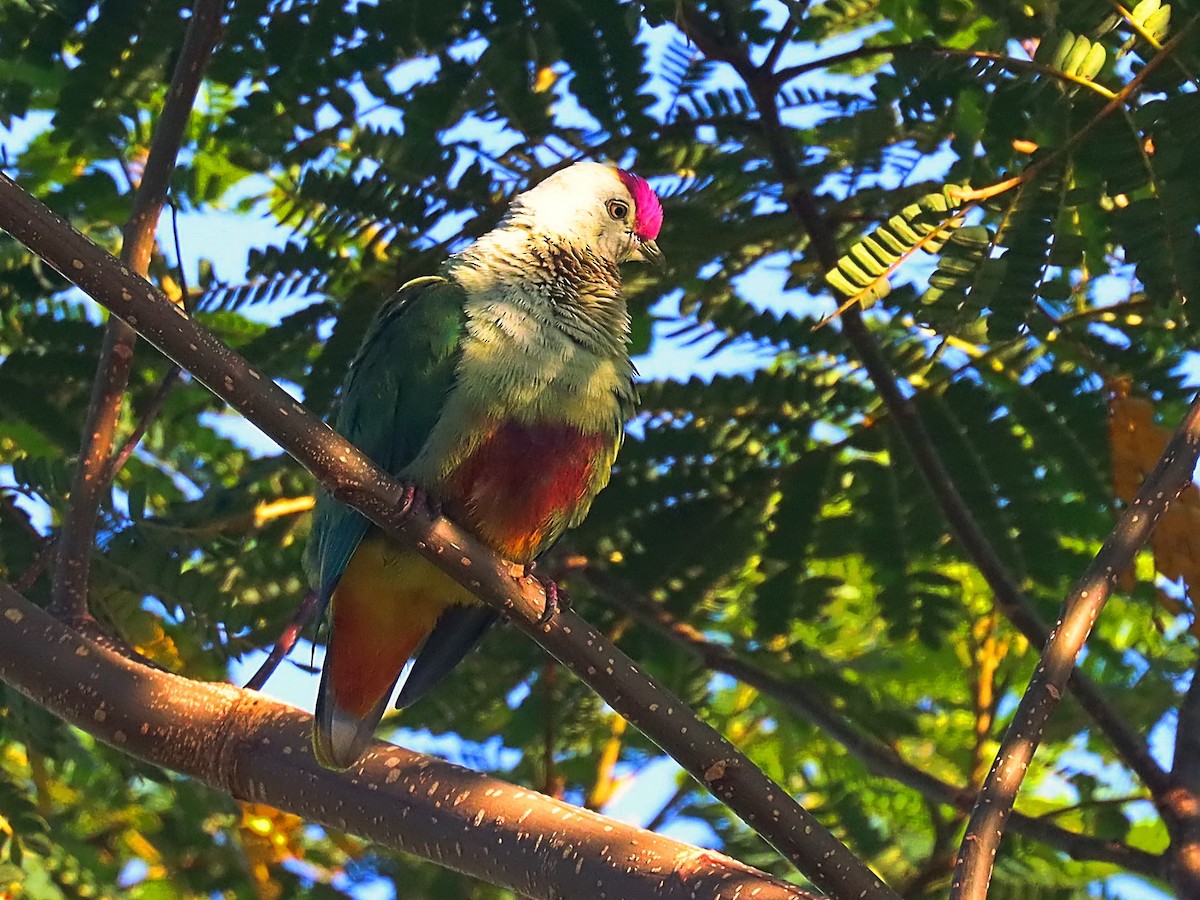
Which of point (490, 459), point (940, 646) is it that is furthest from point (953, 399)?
point (490, 459)

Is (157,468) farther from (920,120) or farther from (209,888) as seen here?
(920,120)

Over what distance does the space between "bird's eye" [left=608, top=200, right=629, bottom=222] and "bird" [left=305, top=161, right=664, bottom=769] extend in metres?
0.21

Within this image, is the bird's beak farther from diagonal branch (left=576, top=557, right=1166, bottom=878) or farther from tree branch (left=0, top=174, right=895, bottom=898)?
tree branch (left=0, top=174, right=895, bottom=898)

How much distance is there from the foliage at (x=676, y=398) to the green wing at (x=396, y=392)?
1.30 feet

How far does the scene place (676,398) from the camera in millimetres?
3795

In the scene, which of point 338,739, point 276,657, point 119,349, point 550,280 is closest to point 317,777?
point 338,739

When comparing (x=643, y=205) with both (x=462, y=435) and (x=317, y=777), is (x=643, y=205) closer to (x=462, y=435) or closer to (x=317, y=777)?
(x=462, y=435)

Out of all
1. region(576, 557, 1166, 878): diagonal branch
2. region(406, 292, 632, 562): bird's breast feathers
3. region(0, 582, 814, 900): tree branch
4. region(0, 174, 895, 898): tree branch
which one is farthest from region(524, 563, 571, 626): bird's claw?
region(576, 557, 1166, 878): diagonal branch

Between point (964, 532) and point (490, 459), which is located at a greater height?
point (964, 532)

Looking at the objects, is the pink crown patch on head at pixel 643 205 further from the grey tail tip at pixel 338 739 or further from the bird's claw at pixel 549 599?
the grey tail tip at pixel 338 739

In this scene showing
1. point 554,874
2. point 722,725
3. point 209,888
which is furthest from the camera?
point 722,725

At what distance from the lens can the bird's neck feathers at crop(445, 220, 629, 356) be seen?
3.01 metres

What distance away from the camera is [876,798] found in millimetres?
4176

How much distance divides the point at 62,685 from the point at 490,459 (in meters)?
0.92
